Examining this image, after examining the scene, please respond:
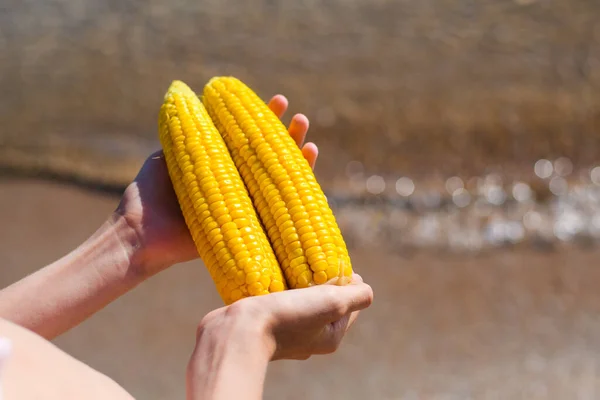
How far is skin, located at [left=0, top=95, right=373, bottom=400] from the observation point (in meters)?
1.00

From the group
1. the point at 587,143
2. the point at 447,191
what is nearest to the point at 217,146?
the point at 447,191

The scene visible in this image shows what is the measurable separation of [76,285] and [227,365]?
0.89m

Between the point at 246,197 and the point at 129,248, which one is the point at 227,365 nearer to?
the point at 246,197

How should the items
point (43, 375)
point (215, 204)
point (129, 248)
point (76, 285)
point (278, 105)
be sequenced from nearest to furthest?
1. point (43, 375)
2. point (215, 204)
3. point (76, 285)
4. point (129, 248)
5. point (278, 105)

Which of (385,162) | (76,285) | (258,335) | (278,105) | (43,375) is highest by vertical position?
(385,162)

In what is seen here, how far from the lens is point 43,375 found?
3.15 ft

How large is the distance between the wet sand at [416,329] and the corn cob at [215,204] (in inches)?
51.9

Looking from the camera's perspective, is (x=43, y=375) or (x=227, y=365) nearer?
(x=43, y=375)

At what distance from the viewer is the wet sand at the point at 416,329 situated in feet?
8.89

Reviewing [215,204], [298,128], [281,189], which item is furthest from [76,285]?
[298,128]

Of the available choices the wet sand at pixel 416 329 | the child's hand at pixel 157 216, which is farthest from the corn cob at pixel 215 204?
the wet sand at pixel 416 329

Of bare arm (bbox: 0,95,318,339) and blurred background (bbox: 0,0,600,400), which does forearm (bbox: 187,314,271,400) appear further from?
blurred background (bbox: 0,0,600,400)

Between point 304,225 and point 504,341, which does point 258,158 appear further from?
point 504,341

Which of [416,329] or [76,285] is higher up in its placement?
[416,329]
